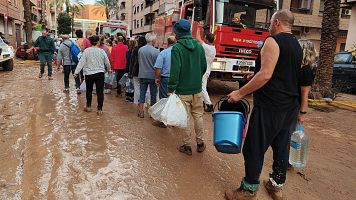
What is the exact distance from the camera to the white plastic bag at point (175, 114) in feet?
13.6

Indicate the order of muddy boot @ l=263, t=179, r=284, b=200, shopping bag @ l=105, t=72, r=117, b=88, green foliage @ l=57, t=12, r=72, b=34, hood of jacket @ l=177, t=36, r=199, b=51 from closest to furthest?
muddy boot @ l=263, t=179, r=284, b=200 < hood of jacket @ l=177, t=36, r=199, b=51 < shopping bag @ l=105, t=72, r=117, b=88 < green foliage @ l=57, t=12, r=72, b=34

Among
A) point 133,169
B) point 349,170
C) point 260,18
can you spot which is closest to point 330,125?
point 349,170

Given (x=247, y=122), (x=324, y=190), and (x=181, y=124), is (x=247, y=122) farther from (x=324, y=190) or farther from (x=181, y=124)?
(x=324, y=190)

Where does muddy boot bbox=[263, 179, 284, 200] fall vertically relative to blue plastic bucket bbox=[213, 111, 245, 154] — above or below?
below

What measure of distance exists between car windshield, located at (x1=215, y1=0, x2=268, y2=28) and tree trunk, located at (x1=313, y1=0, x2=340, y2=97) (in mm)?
2210

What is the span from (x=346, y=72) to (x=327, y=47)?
152 inches

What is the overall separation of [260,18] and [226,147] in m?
6.73

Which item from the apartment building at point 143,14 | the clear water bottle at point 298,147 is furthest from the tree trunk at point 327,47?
the apartment building at point 143,14

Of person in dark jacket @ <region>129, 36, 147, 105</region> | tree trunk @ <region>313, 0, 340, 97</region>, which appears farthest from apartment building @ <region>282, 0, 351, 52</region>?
person in dark jacket @ <region>129, 36, 147, 105</region>

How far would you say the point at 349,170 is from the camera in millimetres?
4586

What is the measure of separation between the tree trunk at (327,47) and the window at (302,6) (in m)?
20.7

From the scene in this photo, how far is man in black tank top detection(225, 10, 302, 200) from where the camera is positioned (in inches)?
117

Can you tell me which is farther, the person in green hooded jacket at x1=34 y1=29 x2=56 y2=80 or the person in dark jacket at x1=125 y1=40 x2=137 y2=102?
the person in green hooded jacket at x1=34 y1=29 x2=56 y2=80

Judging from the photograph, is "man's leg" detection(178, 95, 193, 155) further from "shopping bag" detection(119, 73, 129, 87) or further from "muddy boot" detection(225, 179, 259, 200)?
"shopping bag" detection(119, 73, 129, 87)
